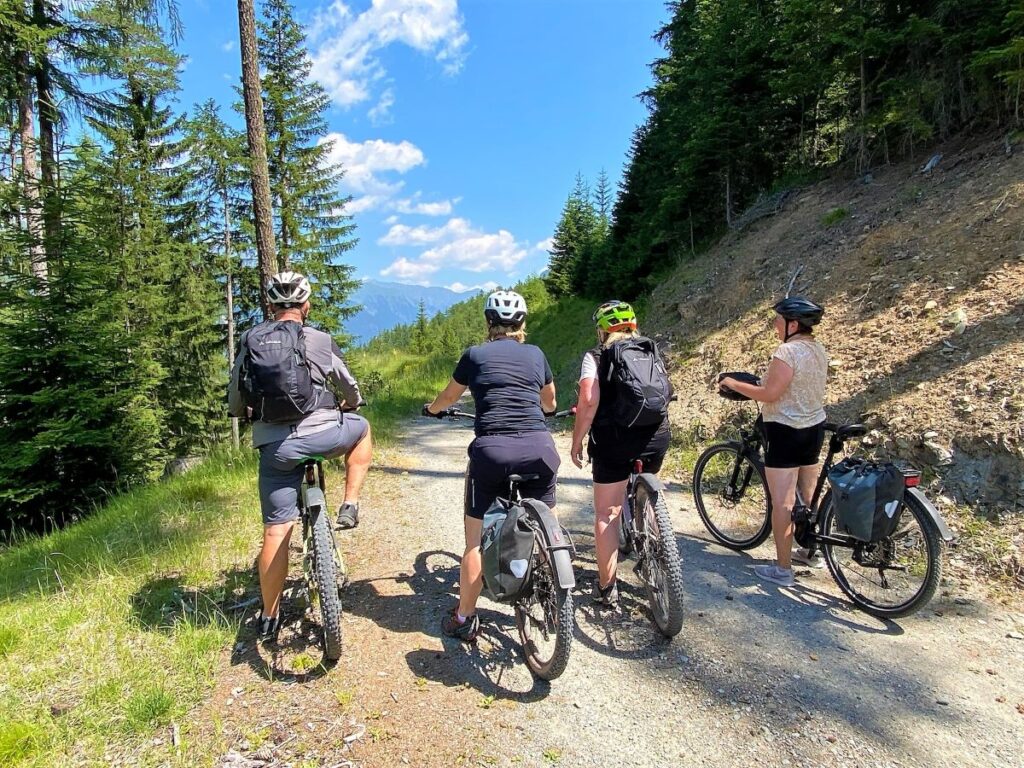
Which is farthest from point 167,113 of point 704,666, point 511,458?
point 704,666

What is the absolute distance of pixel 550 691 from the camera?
292 cm

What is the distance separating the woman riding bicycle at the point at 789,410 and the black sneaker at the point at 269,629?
3.63 m

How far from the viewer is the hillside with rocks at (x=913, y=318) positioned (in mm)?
4564

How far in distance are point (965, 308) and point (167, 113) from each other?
2260 cm

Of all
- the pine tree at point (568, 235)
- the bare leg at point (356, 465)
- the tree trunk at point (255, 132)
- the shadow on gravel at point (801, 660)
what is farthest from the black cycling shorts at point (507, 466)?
the pine tree at point (568, 235)

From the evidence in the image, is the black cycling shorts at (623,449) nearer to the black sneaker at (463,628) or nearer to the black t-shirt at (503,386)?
the black t-shirt at (503,386)

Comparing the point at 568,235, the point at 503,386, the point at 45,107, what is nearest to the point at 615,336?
the point at 503,386

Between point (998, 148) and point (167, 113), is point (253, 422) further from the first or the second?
point (167, 113)

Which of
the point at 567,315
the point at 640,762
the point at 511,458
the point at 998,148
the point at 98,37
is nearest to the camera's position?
the point at 640,762

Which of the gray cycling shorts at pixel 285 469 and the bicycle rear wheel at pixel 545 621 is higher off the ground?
the gray cycling shorts at pixel 285 469

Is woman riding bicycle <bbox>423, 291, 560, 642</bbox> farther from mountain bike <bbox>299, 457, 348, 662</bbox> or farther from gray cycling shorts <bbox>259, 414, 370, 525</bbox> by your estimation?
gray cycling shorts <bbox>259, 414, 370, 525</bbox>

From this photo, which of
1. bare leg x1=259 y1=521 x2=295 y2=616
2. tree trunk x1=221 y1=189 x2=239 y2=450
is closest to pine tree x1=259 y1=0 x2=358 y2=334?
tree trunk x1=221 y1=189 x2=239 y2=450

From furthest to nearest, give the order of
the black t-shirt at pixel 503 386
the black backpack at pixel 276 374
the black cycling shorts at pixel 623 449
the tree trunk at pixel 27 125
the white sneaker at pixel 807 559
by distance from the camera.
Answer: the tree trunk at pixel 27 125 → the white sneaker at pixel 807 559 → the black cycling shorts at pixel 623 449 → the black t-shirt at pixel 503 386 → the black backpack at pixel 276 374

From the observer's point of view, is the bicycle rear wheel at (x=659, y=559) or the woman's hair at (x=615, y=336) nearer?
the bicycle rear wheel at (x=659, y=559)
